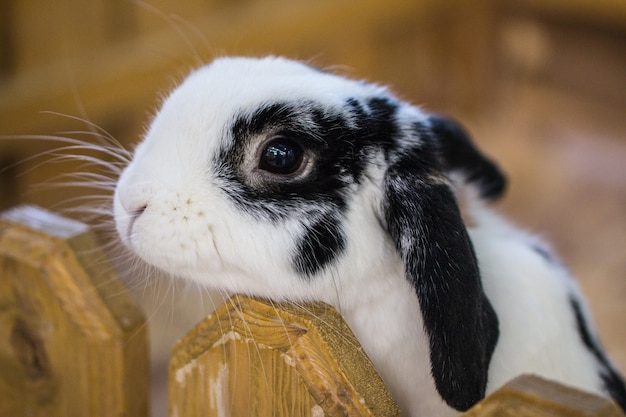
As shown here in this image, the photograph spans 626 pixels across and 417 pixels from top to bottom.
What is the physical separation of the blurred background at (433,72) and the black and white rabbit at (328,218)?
68 centimetres

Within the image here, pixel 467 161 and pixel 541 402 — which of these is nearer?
pixel 541 402

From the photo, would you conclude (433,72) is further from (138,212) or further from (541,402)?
(541,402)

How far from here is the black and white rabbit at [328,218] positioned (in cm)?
112

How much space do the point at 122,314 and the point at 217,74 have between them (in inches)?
15.1

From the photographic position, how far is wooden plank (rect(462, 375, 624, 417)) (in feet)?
2.50

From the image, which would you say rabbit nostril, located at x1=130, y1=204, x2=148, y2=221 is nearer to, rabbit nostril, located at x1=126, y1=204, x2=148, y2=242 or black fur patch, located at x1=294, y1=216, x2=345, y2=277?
rabbit nostril, located at x1=126, y1=204, x2=148, y2=242

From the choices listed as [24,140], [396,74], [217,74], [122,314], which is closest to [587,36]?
[396,74]

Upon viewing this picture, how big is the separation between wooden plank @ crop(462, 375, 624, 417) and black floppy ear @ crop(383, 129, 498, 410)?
0.27m

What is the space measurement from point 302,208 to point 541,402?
47 cm

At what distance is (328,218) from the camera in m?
1.16

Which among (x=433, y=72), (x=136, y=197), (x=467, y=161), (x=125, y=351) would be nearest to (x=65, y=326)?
(x=125, y=351)

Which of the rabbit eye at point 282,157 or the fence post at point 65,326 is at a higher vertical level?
the rabbit eye at point 282,157

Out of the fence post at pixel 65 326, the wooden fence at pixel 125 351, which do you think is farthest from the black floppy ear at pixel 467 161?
the fence post at pixel 65 326

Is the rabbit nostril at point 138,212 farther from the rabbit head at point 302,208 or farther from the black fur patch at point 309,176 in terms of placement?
the black fur patch at point 309,176
